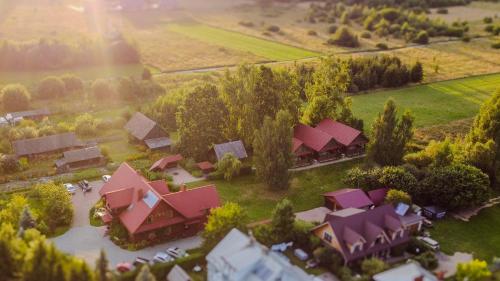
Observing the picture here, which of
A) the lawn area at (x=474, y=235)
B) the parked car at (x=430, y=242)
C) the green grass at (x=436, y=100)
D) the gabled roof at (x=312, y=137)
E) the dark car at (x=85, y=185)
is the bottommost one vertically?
the dark car at (x=85, y=185)

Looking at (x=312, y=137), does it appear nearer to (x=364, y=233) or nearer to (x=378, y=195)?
(x=378, y=195)

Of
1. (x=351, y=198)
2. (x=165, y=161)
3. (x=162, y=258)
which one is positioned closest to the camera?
(x=162, y=258)

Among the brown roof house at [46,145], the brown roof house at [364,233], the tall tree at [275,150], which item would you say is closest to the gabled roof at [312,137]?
the tall tree at [275,150]

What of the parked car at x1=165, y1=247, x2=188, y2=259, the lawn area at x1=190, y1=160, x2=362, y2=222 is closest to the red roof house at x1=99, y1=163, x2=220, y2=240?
the parked car at x1=165, y1=247, x2=188, y2=259

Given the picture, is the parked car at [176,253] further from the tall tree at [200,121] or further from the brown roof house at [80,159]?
the brown roof house at [80,159]

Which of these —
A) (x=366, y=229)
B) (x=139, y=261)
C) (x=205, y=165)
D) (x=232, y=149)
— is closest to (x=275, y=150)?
(x=232, y=149)

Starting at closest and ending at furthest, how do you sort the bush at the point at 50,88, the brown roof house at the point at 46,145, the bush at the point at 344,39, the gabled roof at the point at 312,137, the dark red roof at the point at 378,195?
the dark red roof at the point at 378,195 → the brown roof house at the point at 46,145 → the gabled roof at the point at 312,137 → the bush at the point at 50,88 → the bush at the point at 344,39
